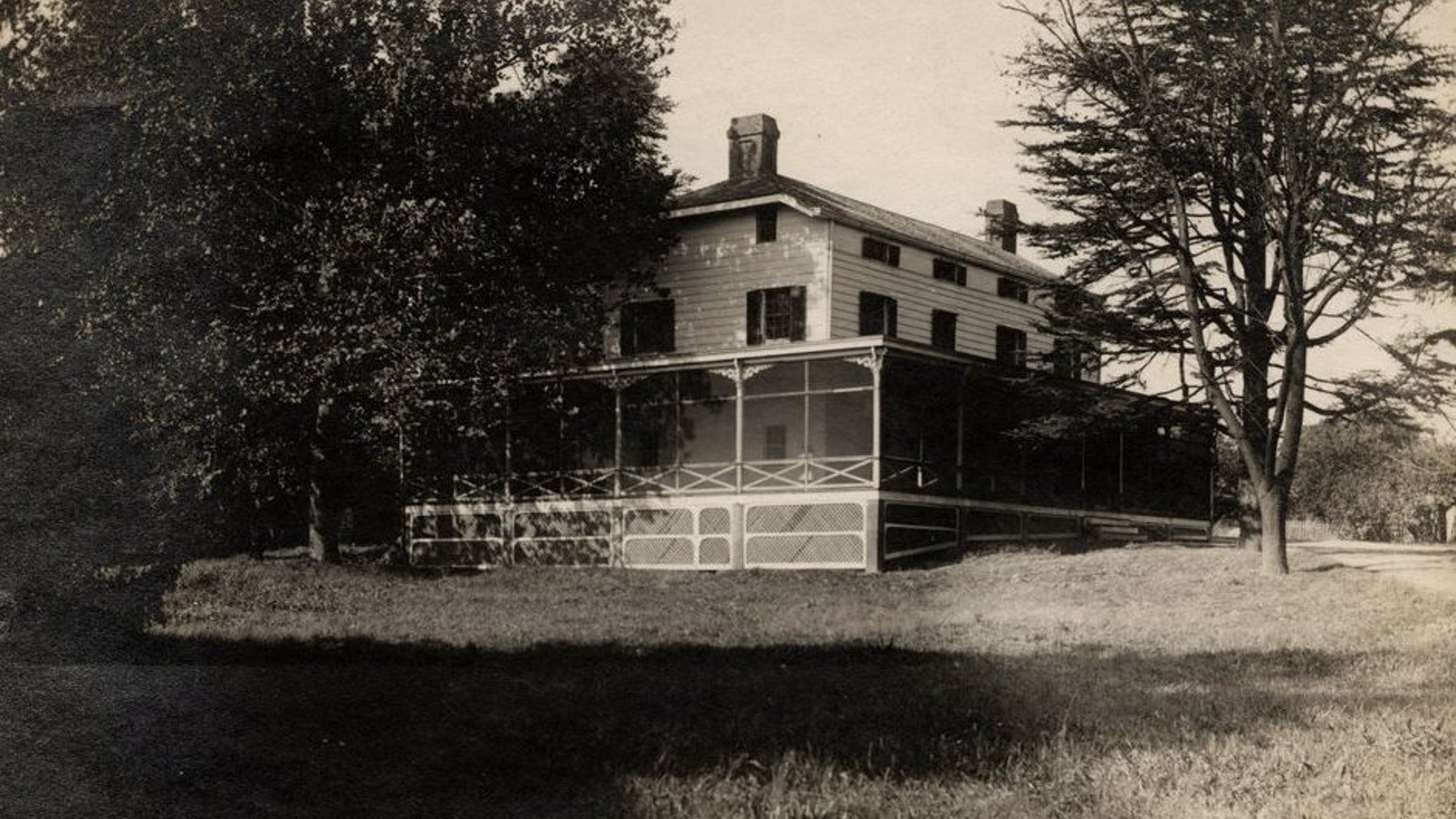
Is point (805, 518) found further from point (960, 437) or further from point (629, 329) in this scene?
point (629, 329)

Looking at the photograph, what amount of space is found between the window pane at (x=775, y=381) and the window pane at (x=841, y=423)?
2.24ft

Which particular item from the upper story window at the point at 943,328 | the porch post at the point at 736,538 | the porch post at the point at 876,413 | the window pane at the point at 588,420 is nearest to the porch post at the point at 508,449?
the window pane at the point at 588,420

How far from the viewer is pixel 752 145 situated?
30.6 m

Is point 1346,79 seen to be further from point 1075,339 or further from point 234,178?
point 234,178

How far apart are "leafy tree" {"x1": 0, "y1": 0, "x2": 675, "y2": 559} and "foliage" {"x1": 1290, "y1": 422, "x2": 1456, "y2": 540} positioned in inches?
591

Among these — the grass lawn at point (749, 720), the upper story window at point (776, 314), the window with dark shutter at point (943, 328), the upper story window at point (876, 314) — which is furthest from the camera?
the window with dark shutter at point (943, 328)

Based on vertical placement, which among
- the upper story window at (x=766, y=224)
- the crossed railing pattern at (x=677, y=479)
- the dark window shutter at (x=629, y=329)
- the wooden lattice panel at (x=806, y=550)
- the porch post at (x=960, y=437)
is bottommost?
the wooden lattice panel at (x=806, y=550)

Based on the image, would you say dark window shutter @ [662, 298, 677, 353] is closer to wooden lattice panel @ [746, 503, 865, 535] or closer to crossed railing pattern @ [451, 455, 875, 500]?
crossed railing pattern @ [451, 455, 875, 500]

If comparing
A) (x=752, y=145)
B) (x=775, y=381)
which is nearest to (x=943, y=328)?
(x=775, y=381)

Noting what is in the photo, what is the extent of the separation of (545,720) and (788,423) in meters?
20.7

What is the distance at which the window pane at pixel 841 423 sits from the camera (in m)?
28.0

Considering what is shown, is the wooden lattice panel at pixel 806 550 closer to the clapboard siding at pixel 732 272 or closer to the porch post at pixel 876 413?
the porch post at pixel 876 413

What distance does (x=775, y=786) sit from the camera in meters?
6.09

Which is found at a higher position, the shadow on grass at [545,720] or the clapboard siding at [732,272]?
the clapboard siding at [732,272]
